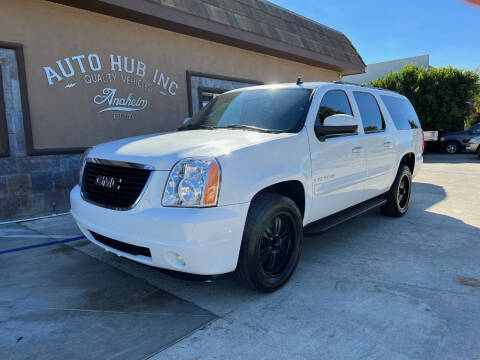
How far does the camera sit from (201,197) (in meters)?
2.46

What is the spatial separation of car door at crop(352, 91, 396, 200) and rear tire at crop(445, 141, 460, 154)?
1586cm

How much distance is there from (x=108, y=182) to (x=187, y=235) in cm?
97

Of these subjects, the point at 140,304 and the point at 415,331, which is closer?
the point at 415,331

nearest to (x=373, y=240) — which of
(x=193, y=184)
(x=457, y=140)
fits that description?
(x=193, y=184)

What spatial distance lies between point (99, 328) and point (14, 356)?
1.67ft

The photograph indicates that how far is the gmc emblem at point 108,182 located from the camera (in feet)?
9.23

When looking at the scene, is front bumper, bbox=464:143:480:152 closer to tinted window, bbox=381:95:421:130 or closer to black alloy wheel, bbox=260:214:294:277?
tinted window, bbox=381:95:421:130

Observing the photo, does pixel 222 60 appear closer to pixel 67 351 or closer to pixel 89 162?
pixel 89 162

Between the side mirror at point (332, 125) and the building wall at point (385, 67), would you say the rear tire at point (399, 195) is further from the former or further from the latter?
the building wall at point (385, 67)

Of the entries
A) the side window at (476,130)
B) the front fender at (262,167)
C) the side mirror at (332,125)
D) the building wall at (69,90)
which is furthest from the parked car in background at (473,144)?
the front fender at (262,167)

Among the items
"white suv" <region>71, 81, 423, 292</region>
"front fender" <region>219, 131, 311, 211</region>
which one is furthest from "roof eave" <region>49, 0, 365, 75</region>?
"front fender" <region>219, 131, 311, 211</region>

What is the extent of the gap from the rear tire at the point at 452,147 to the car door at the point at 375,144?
15.9 m

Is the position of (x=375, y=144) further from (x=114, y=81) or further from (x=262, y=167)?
(x=114, y=81)

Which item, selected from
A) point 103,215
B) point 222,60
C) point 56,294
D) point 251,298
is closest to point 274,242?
point 251,298
